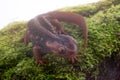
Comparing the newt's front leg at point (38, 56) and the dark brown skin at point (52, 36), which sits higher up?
the dark brown skin at point (52, 36)

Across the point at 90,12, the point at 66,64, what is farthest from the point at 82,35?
the point at 90,12

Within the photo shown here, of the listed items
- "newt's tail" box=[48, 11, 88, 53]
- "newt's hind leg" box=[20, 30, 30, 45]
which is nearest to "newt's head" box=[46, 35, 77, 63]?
"newt's tail" box=[48, 11, 88, 53]

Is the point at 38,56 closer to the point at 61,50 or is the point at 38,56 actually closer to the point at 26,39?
the point at 61,50

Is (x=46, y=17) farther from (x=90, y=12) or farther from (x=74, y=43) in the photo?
(x=74, y=43)

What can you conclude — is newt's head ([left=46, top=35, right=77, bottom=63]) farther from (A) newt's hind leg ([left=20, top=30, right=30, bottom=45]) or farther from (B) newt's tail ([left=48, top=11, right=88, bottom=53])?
(A) newt's hind leg ([left=20, top=30, right=30, bottom=45])

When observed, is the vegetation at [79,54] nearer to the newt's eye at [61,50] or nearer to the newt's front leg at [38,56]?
the newt's front leg at [38,56]

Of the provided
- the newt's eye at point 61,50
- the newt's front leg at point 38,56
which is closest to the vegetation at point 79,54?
the newt's front leg at point 38,56

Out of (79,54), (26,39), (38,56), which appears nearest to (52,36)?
(38,56)

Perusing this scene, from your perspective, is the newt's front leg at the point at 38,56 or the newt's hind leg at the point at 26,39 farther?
the newt's hind leg at the point at 26,39
